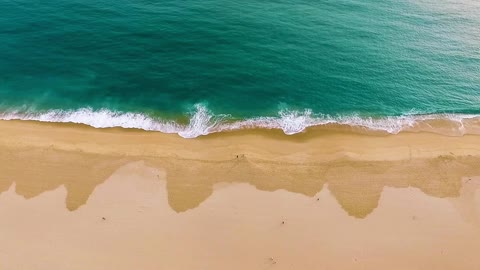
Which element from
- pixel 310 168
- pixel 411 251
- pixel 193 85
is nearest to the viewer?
pixel 411 251

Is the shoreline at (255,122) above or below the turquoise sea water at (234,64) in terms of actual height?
below

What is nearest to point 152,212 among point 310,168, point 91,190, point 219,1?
point 91,190

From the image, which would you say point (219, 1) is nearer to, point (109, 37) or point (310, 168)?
point (109, 37)

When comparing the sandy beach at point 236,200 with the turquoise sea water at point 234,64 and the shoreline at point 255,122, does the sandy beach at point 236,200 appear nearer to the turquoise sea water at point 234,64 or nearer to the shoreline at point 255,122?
the shoreline at point 255,122

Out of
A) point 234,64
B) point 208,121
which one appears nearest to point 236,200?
point 208,121

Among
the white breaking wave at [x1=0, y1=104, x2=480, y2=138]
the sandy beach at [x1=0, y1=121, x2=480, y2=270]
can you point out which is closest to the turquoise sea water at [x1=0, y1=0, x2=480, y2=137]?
the white breaking wave at [x1=0, y1=104, x2=480, y2=138]

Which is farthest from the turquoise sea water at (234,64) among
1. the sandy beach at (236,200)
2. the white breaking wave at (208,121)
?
the sandy beach at (236,200)

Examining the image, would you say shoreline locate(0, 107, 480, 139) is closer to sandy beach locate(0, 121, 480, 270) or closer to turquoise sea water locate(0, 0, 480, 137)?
turquoise sea water locate(0, 0, 480, 137)

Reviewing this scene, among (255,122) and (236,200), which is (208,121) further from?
(236,200)
